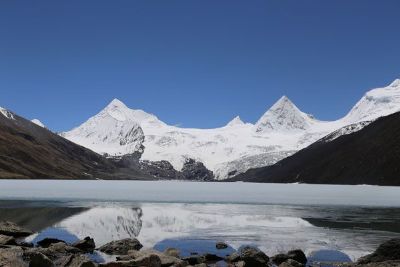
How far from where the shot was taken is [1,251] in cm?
3172

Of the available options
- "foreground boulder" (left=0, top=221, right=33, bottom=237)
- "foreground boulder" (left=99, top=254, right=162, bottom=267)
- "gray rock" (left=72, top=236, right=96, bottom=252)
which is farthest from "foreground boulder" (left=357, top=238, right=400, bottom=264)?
"foreground boulder" (left=0, top=221, right=33, bottom=237)

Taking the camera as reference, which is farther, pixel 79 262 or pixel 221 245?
pixel 221 245

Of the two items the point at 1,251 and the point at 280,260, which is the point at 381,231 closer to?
the point at 280,260

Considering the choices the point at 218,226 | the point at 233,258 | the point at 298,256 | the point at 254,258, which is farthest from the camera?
the point at 218,226

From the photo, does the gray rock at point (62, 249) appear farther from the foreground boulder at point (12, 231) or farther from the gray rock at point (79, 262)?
the foreground boulder at point (12, 231)

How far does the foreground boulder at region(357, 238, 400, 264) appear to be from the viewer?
3347 cm

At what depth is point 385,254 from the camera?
1345 inches

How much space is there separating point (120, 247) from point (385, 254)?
1817cm

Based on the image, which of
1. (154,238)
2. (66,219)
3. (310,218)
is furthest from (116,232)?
(310,218)

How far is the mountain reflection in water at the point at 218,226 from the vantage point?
4328cm

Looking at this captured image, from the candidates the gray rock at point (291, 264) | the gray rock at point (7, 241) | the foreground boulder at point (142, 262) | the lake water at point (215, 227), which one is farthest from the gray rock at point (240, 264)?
the gray rock at point (7, 241)

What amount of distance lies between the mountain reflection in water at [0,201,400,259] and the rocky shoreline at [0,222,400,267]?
2949 millimetres

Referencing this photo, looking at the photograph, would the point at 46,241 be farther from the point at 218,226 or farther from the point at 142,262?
the point at 218,226

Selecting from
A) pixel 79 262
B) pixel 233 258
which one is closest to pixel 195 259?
pixel 233 258
